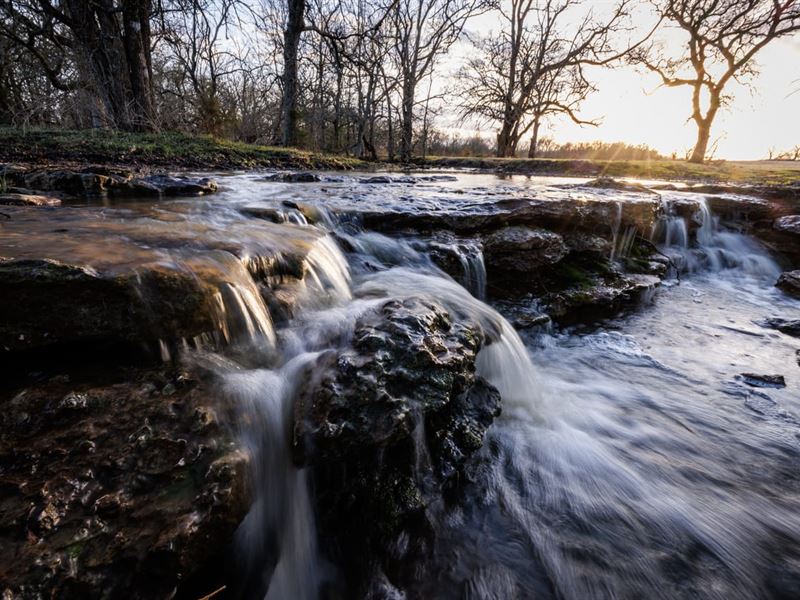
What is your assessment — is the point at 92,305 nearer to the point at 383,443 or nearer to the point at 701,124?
the point at 383,443

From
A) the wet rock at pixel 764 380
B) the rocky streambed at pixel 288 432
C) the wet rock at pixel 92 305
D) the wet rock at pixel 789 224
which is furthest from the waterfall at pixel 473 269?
the wet rock at pixel 789 224

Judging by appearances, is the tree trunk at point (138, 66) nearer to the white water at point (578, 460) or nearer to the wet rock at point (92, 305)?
the white water at point (578, 460)

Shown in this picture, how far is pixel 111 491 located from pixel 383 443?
2.93 feet

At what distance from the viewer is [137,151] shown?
25.2ft

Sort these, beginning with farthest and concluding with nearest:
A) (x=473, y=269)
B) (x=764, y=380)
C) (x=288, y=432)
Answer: (x=473, y=269)
(x=764, y=380)
(x=288, y=432)

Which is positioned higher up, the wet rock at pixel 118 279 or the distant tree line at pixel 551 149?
the distant tree line at pixel 551 149

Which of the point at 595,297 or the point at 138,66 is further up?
the point at 138,66

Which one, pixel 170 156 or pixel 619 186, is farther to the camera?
pixel 170 156

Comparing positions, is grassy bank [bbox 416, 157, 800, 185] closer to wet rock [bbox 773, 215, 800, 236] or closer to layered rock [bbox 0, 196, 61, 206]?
wet rock [bbox 773, 215, 800, 236]

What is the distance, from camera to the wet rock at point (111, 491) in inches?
41.6

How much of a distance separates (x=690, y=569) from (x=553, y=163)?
16069mm

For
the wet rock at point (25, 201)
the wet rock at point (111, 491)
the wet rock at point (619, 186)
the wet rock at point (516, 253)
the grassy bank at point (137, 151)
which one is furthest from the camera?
the wet rock at point (619, 186)

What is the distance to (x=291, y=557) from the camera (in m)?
1.59

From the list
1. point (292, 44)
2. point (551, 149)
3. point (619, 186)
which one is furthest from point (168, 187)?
point (551, 149)
